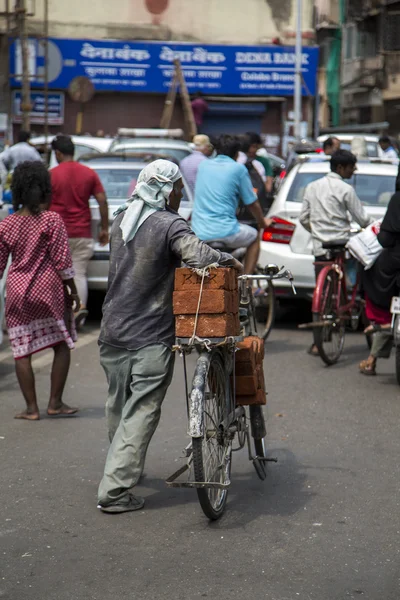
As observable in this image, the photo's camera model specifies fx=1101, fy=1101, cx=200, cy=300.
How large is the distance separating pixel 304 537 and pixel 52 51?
2719 cm

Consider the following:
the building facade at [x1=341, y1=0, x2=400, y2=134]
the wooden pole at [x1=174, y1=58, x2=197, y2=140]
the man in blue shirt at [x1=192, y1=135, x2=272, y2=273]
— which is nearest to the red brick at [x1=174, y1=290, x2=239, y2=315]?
the man in blue shirt at [x1=192, y1=135, x2=272, y2=273]

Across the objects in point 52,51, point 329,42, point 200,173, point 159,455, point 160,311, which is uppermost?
point 329,42

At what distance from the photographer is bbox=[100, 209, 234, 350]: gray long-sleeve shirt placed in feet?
17.4

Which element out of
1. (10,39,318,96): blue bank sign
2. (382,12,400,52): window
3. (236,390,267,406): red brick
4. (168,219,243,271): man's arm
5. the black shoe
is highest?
(382,12,400,52): window

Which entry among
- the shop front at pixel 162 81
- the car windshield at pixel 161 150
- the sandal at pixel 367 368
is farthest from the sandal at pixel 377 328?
the shop front at pixel 162 81

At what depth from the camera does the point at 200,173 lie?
32.0 feet

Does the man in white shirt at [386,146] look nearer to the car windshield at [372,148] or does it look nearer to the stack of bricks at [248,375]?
the car windshield at [372,148]

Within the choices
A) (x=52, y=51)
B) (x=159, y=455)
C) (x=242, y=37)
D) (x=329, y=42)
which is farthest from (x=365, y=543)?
(x=329, y=42)

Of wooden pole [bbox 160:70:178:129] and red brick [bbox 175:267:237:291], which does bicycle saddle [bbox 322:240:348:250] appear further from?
wooden pole [bbox 160:70:178:129]

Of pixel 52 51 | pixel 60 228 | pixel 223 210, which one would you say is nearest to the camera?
pixel 60 228

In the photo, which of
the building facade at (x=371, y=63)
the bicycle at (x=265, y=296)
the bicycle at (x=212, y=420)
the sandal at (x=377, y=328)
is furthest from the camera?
the building facade at (x=371, y=63)

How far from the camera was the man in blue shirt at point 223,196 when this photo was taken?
957cm

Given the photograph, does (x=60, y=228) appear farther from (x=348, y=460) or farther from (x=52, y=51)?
(x=52, y=51)

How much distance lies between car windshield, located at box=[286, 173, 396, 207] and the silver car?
1215mm
